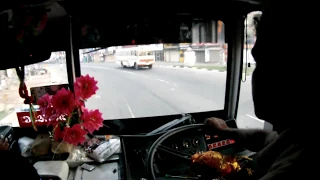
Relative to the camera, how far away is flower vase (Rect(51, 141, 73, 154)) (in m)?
1.85

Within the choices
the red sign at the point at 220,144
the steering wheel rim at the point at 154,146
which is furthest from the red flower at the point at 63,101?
the red sign at the point at 220,144

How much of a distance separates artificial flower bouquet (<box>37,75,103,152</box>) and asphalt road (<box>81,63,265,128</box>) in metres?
0.30

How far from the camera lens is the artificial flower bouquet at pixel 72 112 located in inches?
66.0

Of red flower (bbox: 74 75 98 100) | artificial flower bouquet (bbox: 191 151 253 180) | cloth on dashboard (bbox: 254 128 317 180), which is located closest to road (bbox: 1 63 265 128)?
red flower (bbox: 74 75 98 100)

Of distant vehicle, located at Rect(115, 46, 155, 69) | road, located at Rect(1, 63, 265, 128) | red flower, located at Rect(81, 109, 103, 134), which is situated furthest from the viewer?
road, located at Rect(1, 63, 265, 128)

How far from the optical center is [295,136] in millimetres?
669

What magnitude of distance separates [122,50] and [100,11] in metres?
0.32

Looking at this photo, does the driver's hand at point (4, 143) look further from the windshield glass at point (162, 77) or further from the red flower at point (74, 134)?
the windshield glass at point (162, 77)

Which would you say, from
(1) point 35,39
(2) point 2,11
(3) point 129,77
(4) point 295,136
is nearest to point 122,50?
(3) point 129,77

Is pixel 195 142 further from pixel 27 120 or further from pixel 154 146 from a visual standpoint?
pixel 27 120

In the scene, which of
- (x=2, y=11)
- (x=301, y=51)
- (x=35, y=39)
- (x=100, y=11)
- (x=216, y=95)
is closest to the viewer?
(x=301, y=51)

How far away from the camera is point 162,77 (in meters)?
2.15

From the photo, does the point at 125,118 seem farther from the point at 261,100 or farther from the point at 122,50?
the point at 261,100

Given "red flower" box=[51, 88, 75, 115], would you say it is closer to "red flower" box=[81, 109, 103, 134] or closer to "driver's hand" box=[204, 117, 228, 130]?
"red flower" box=[81, 109, 103, 134]
